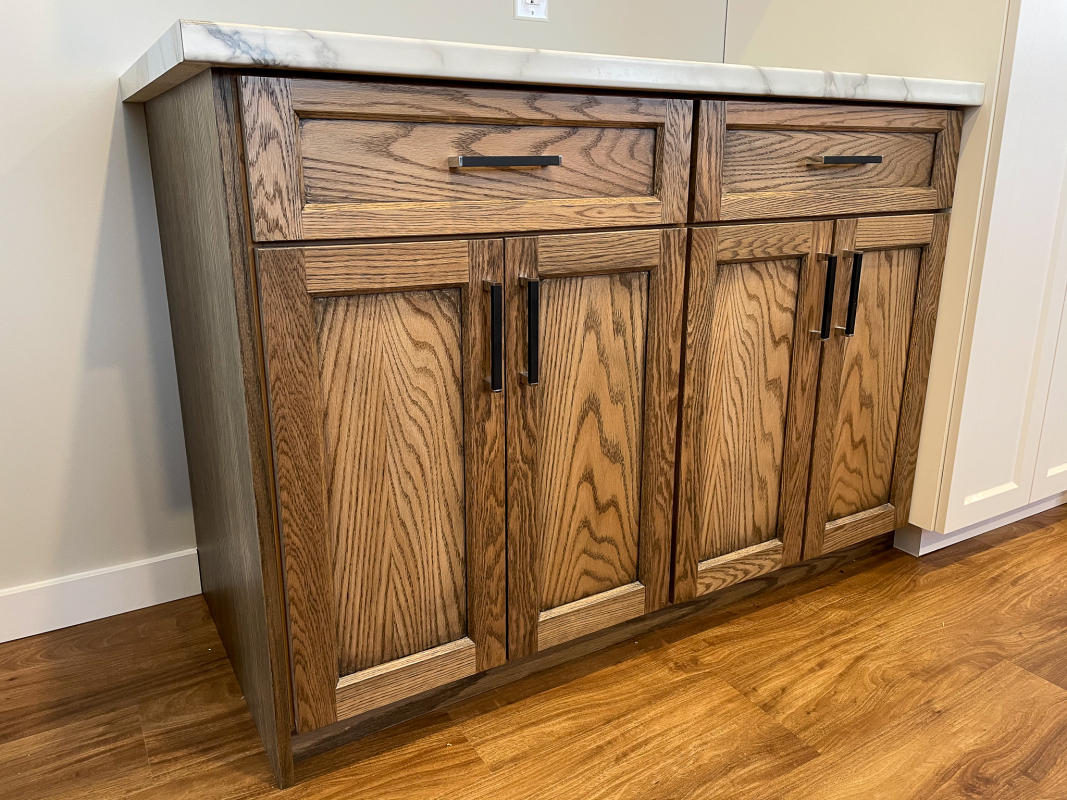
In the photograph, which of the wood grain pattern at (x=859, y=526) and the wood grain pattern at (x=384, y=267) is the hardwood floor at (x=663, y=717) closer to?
the wood grain pattern at (x=859, y=526)

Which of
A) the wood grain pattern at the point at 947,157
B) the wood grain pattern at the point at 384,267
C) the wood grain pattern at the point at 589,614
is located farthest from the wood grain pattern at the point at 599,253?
the wood grain pattern at the point at 947,157

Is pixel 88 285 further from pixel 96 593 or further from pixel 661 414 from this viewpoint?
pixel 661 414

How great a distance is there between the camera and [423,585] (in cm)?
110

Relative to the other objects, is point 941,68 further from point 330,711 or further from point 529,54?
point 330,711

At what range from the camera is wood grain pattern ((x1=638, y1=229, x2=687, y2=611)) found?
3.89ft

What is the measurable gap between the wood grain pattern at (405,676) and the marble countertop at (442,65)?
755 mm

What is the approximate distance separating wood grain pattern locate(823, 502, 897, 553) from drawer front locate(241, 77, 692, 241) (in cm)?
73

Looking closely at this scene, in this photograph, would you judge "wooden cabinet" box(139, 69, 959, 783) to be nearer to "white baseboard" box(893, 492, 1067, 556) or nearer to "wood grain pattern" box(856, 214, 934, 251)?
"wood grain pattern" box(856, 214, 934, 251)

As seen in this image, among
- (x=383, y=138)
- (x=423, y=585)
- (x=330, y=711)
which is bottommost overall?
(x=330, y=711)

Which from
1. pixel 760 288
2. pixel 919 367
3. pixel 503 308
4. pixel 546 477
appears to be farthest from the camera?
pixel 919 367

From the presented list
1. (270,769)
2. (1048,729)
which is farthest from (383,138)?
(1048,729)

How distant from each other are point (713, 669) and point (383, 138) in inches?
38.2

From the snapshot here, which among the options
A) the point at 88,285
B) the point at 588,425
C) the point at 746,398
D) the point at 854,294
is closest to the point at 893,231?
the point at 854,294

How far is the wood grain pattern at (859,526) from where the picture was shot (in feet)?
5.03
